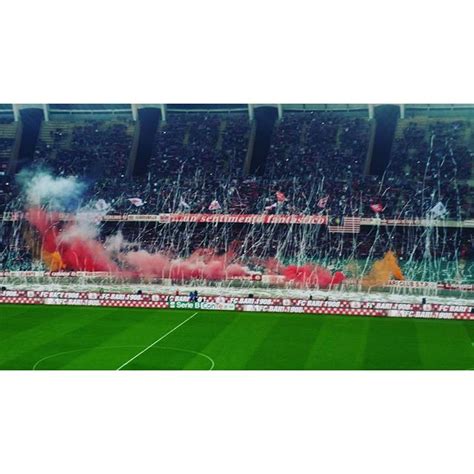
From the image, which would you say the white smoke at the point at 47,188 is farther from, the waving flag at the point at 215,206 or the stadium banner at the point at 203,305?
the stadium banner at the point at 203,305

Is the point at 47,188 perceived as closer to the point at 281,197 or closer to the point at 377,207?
the point at 281,197

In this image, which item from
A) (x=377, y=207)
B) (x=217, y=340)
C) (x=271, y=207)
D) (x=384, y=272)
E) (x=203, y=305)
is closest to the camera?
(x=217, y=340)

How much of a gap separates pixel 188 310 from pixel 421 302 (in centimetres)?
500

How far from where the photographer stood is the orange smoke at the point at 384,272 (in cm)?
1662

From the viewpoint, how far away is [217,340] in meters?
12.4

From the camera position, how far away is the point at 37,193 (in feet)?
56.9

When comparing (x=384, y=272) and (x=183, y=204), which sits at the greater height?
(x=183, y=204)

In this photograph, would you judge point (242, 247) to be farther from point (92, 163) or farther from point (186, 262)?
point (92, 163)

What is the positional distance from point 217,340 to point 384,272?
575 cm

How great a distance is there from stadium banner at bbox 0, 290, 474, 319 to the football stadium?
0.35 m

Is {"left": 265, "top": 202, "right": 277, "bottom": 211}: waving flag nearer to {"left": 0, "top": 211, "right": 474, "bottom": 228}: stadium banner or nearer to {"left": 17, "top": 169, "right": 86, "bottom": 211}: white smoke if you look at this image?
{"left": 0, "top": 211, "right": 474, "bottom": 228}: stadium banner

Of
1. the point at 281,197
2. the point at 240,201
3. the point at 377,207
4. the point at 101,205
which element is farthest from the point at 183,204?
the point at 377,207

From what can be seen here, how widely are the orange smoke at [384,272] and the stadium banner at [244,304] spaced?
1.93m

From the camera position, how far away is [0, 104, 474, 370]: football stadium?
16641 millimetres
